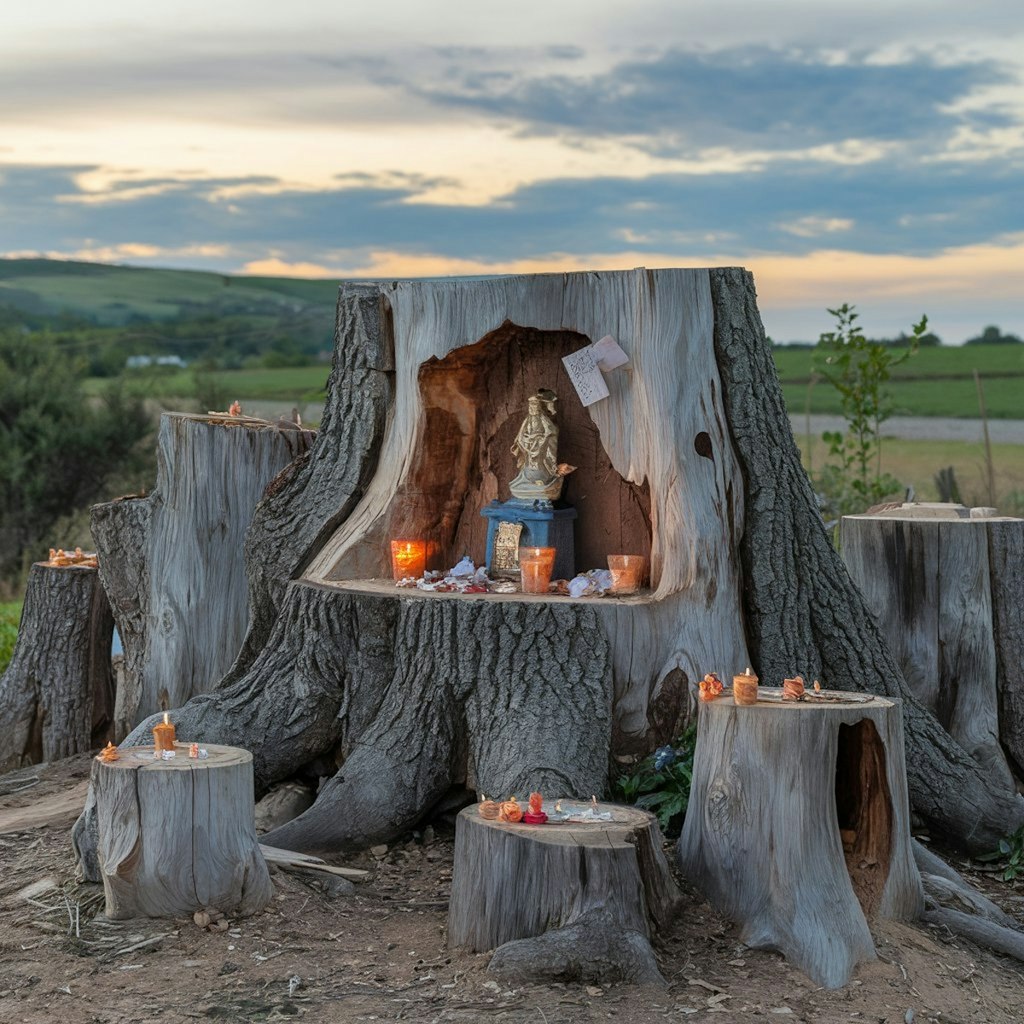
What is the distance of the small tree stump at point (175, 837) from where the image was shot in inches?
173

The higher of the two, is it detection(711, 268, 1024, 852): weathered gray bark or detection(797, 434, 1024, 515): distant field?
detection(797, 434, 1024, 515): distant field

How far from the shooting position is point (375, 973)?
4.12 metres

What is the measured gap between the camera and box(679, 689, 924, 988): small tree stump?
165 inches

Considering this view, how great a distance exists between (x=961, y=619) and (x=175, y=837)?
3.85 meters

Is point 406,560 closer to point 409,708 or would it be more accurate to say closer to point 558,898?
point 409,708

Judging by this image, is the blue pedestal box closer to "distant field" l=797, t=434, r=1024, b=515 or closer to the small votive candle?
the small votive candle

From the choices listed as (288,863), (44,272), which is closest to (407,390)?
(288,863)

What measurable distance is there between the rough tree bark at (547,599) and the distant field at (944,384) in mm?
20027

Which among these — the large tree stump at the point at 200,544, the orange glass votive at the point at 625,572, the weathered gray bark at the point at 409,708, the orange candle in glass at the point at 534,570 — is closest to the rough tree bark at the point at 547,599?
the weathered gray bark at the point at 409,708

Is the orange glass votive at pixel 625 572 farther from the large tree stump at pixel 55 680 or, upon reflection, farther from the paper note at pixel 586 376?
the large tree stump at pixel 55 680

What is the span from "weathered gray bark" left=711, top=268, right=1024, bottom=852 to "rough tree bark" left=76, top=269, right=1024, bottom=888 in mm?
10

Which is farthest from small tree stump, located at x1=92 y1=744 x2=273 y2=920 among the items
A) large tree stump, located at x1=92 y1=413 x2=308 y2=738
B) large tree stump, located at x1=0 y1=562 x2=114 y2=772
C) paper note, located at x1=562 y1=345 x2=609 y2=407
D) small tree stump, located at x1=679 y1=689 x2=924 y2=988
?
large tree stump, located at x1=0 y1=562 x2=114 y2=772

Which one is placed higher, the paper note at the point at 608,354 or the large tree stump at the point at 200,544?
the paper note at the point at 608,354

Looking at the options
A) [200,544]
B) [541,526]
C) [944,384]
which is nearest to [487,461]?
[541,526]
